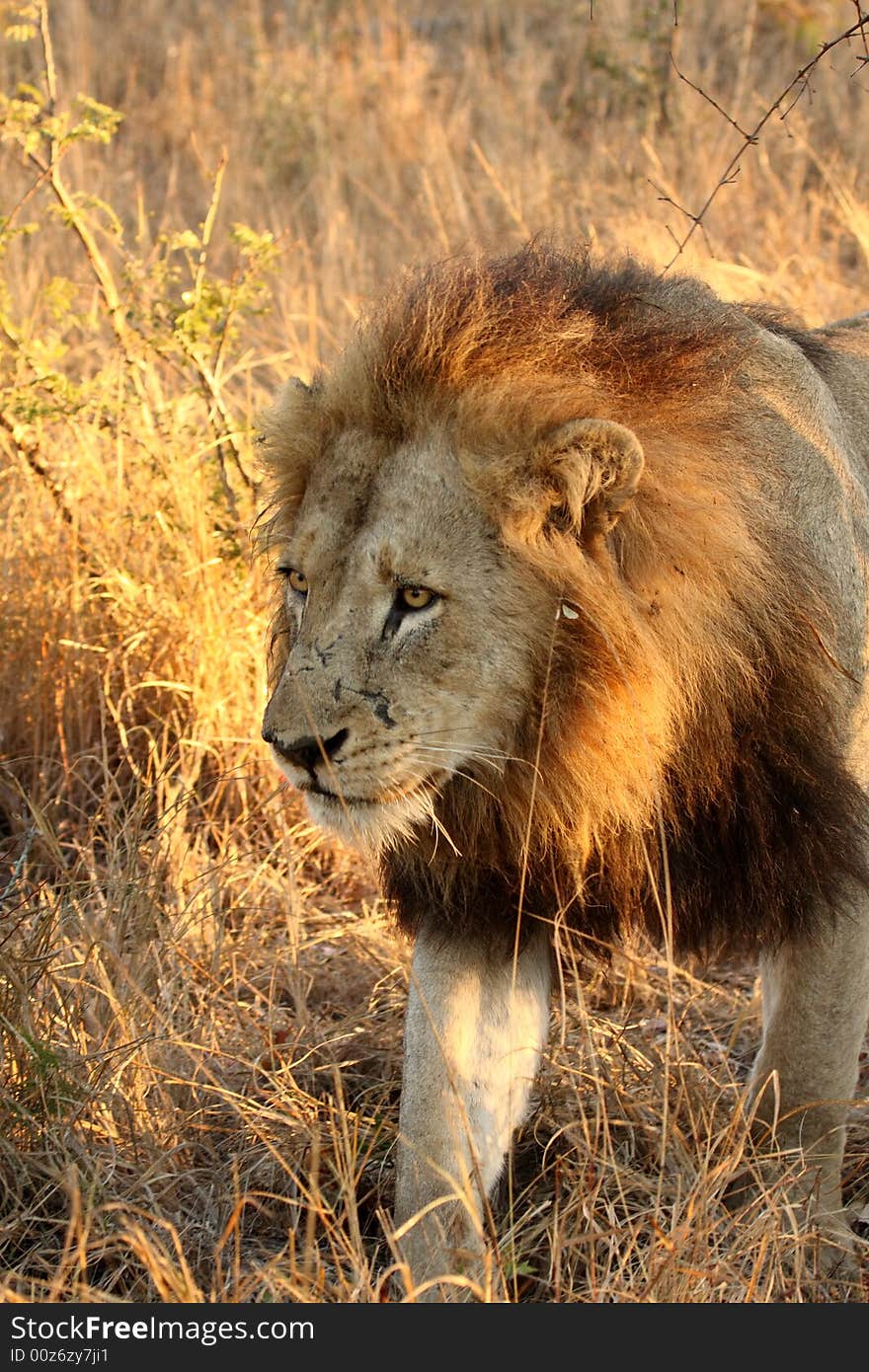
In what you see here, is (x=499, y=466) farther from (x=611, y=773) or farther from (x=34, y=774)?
(x=34, y=774)

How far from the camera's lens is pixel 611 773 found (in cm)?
281

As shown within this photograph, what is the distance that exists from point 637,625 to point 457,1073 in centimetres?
105

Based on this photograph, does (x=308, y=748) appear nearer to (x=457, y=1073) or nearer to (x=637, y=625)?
(x=637, y=625)

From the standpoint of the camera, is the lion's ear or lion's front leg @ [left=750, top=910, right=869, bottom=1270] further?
lion's front leg @ [left=750, top=910, right=869, bottom=1270]

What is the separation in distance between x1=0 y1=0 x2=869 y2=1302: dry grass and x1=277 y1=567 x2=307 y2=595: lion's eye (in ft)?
2.82

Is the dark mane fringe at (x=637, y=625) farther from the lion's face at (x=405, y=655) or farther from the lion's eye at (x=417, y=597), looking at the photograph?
the lion's eye at (x=417, y=597)

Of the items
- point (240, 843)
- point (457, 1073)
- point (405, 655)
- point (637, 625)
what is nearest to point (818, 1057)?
point (457, 1073)

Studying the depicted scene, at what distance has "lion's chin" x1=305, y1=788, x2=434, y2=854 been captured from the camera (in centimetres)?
271

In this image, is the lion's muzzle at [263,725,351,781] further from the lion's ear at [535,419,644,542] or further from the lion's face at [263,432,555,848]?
the lion's ear at [535,419,644,542]

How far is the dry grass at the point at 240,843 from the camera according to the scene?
315 centimetres

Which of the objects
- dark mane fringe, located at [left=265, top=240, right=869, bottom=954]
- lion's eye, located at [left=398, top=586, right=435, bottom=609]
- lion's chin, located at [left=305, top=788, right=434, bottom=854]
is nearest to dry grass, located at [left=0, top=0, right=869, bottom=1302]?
dark mane fringe, located at [left=265, top=240, right=869, bottom=954]

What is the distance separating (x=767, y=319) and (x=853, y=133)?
6714 mm

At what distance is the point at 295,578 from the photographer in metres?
2.89
